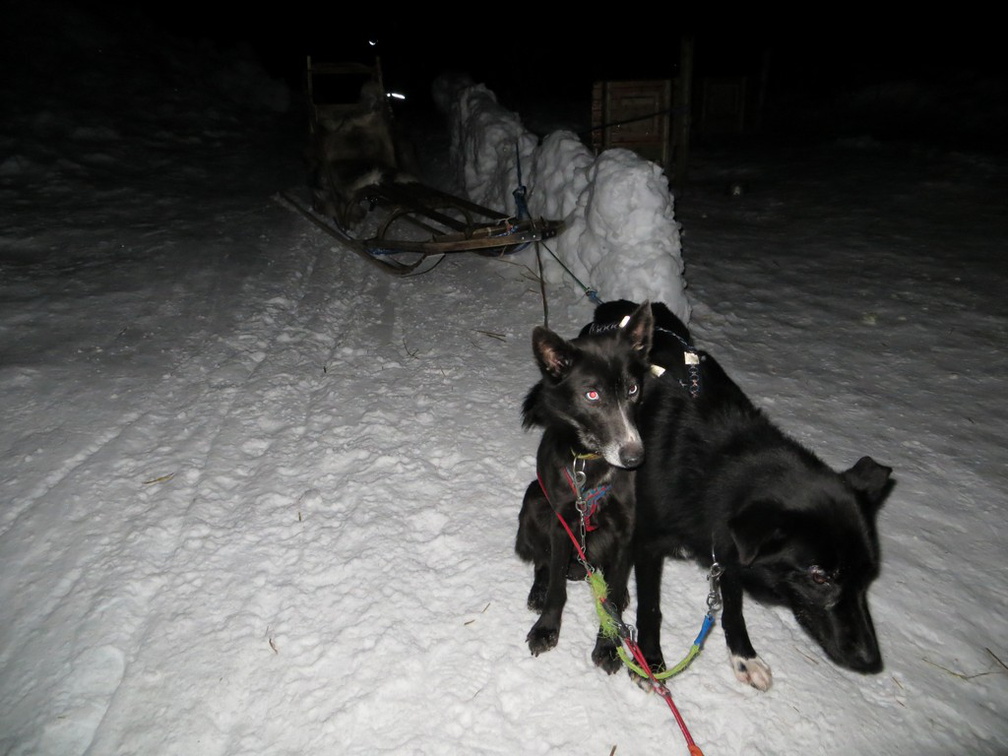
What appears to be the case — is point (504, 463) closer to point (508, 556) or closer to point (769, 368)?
point (508, 556)

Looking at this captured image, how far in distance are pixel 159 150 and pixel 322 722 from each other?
12.7 m

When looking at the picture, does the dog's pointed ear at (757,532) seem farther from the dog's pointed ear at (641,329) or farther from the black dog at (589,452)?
the dog's pointed ear at (641,329)

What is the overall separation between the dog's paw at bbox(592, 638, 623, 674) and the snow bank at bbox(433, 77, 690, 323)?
3468mm

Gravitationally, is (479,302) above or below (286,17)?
below

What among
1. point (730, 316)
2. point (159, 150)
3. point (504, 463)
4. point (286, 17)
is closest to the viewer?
point (504, 463)

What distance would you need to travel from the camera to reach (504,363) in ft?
16.7

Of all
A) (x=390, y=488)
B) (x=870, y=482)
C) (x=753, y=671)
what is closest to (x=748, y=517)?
(x=870, y=482)

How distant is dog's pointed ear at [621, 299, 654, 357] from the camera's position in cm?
283

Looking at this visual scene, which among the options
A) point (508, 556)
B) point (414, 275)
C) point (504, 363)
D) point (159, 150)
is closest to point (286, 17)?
point (159, 150)

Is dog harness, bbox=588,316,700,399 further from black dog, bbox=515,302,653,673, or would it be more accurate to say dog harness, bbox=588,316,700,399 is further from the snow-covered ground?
the snow-covered ground

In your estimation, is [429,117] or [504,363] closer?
[504,363]

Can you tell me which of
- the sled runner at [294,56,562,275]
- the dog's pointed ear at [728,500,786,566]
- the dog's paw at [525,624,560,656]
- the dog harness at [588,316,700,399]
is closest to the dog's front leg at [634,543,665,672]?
the dog's paw at [525,624,560,656]

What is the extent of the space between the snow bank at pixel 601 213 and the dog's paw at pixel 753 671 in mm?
3448

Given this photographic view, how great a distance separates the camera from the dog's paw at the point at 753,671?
8.42ft
